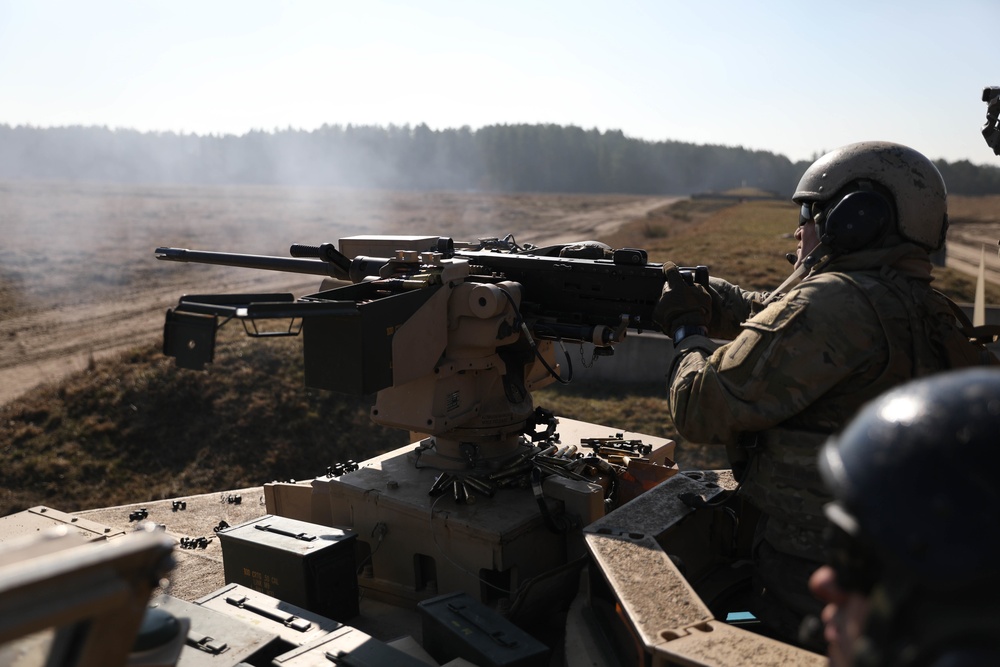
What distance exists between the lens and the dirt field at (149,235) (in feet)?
68.6

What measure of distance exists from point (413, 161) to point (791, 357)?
3206 inches

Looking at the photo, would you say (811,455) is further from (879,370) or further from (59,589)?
(59,589)

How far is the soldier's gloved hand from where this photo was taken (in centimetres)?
432

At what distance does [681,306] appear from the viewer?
434cm

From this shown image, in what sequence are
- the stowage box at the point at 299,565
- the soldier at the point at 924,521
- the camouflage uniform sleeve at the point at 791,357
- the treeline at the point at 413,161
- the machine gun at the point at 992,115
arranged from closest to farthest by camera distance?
the soldier at the point at 924,521 < the camouflage uniform sleeve at the point at 791,357 < the machine gun at the point at 992,115 < the stowage box at the point at 299,565 < the treeline at the point at 413,161

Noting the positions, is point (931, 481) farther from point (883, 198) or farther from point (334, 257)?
point (334, 257)

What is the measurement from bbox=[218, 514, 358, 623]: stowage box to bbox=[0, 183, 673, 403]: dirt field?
41.2 ft

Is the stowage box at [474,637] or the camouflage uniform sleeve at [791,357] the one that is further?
the stowage box at [474,637]

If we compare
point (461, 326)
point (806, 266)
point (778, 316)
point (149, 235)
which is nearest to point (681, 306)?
point (806, 266)

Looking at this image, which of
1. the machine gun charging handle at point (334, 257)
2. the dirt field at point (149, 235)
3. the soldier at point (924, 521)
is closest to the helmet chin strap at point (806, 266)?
the soldier at point (924, 521)

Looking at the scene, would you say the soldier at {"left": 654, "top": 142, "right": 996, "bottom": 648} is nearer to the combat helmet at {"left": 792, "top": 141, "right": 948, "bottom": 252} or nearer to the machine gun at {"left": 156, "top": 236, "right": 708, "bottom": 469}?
the combat helmet at {"left": 792, "top": 141, "right": 948, "bottom": 252}

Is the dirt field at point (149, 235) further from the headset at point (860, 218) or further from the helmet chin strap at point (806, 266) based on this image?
the headset at point (860, 218)

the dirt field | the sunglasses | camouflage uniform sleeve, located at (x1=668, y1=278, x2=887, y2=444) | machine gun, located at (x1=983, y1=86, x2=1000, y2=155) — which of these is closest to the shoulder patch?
camouflage uniform sleeve, located at (x1=668, y1=278, x2=887, y2=444)

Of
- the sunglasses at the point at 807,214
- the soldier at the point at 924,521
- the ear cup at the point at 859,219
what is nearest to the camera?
the soldier at the point at 924,521
